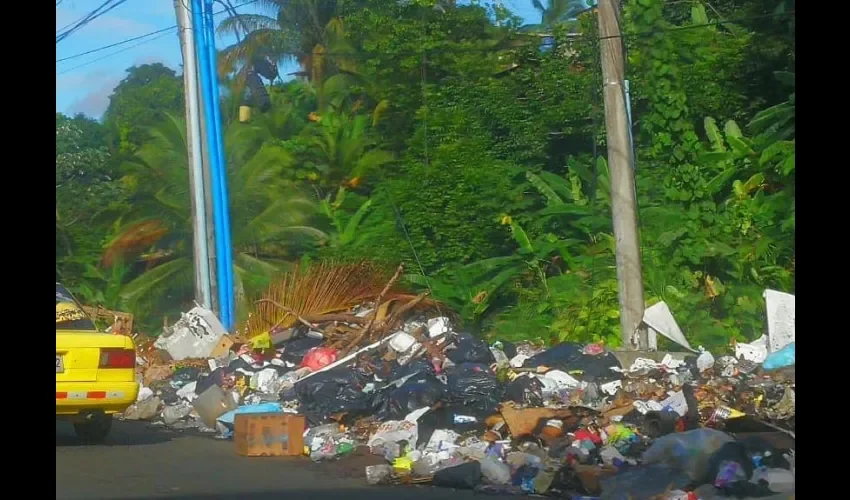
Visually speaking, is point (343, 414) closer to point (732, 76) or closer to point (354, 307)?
point (354, 307)

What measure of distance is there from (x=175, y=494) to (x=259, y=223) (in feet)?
33.9

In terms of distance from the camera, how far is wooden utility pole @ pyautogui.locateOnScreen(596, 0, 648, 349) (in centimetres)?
1279

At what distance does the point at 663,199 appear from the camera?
47.5ft

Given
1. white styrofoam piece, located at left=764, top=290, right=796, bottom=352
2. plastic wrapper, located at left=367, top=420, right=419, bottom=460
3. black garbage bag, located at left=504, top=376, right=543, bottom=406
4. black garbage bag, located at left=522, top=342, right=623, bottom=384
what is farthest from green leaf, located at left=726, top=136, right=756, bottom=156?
plastic wrapper, located at left=367, top=420, right=419, bottom=460

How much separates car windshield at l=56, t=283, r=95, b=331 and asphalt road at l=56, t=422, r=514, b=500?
44.0 inches

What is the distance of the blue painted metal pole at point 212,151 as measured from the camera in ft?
55.4

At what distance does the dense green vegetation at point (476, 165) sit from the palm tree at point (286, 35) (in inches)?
1.2

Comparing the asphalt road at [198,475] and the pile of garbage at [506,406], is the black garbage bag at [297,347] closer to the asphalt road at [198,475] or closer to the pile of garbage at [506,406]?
the pile of garbage at [506,406]

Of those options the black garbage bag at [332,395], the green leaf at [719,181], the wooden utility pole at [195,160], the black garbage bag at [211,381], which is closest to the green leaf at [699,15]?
the green leaf at [719,181]

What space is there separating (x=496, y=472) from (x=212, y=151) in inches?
403

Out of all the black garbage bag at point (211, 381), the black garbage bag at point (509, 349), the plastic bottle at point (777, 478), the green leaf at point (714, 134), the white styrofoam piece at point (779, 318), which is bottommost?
the plastic bottle at point (777, 478)

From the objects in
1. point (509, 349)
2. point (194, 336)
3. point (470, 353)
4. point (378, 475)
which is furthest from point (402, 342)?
point (378, 475)

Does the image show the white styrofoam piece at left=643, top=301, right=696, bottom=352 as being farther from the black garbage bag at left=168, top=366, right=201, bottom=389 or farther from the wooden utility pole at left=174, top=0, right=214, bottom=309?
the wooden utility pole at left=174, top=0, right=214, bottom=309

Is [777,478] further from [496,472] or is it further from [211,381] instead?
[211,381]
